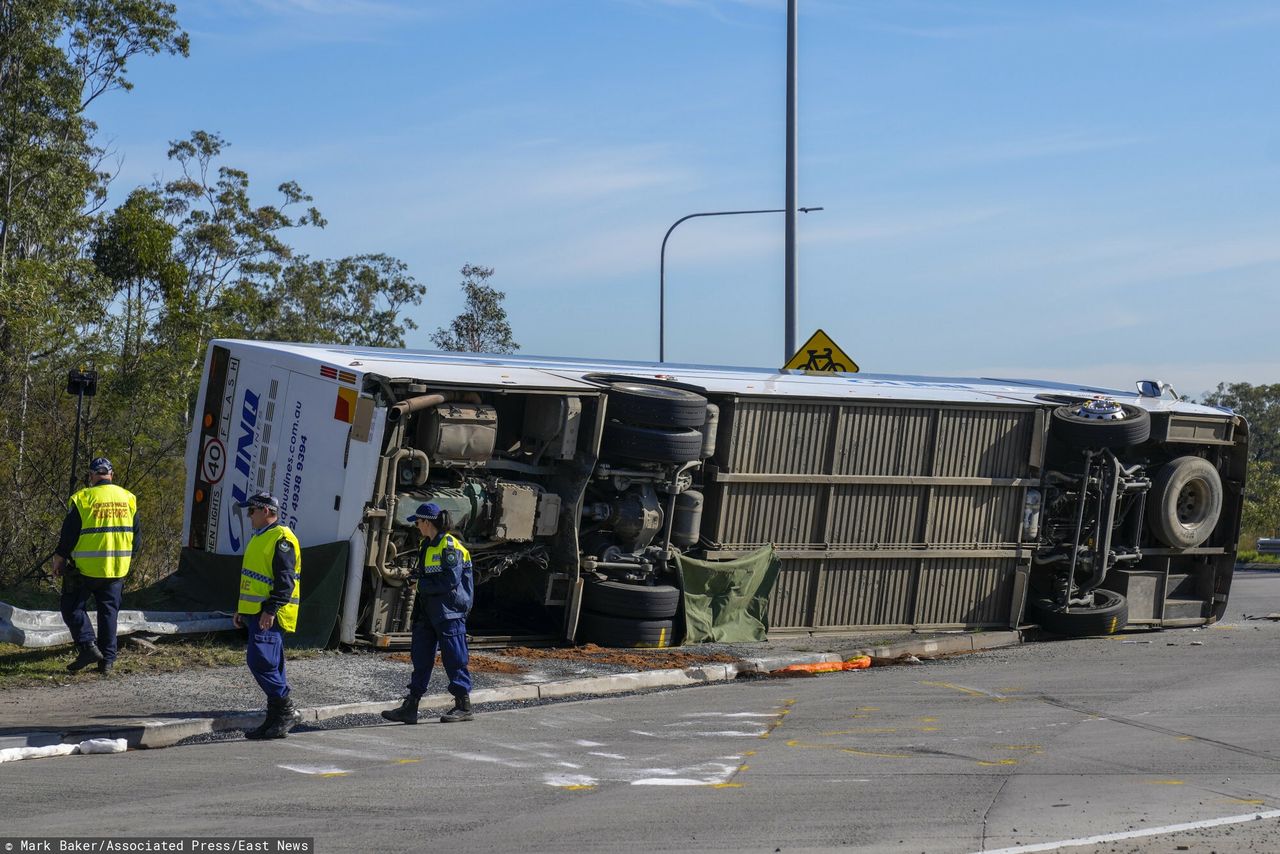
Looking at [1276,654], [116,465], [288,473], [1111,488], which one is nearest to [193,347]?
[116,465]

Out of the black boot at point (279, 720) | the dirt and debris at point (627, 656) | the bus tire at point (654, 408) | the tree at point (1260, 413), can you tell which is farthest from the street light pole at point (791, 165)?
the tree at point (1260, 413)

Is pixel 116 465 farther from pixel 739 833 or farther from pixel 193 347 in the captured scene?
pixel 739 833

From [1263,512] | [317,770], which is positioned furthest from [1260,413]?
[317,770]

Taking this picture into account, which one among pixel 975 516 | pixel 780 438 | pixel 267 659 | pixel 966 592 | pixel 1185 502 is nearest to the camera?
pixel 267 659

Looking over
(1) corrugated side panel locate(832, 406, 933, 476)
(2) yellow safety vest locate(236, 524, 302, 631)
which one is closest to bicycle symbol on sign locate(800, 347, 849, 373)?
(1) corrugated side panel locate(832, 406, 933, 476)

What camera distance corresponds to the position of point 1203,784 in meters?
7.76

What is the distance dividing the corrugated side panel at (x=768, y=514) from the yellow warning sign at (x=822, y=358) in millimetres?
3603

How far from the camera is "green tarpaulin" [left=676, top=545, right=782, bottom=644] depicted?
13.1m

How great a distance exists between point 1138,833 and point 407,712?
4.78 metres

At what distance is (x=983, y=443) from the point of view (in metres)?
14.5

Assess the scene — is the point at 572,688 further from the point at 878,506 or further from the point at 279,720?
the point at 878,506

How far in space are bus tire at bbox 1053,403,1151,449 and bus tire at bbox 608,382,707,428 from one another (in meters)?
4.52

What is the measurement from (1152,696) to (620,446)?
4.89 meters

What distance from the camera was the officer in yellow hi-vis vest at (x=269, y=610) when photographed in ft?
28.1
